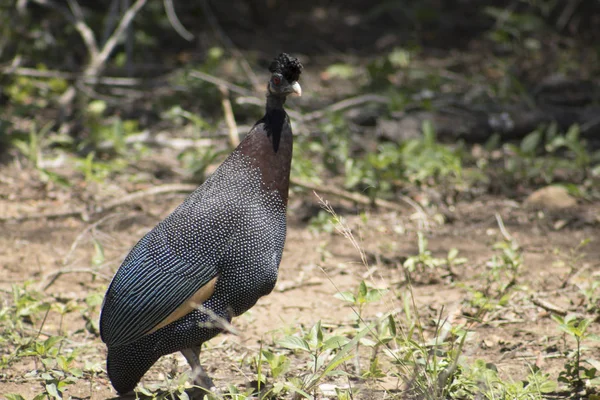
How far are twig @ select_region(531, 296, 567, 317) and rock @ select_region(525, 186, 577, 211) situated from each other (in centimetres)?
151

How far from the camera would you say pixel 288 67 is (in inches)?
126

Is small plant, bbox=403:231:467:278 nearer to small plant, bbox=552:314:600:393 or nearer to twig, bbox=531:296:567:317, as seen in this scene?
twig, bbox=531:296:567:317

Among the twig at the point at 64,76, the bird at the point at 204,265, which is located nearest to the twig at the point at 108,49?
the twig at the point at 64,76

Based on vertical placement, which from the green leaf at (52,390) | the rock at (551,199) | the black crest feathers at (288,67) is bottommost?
the green leaf at (52,390)

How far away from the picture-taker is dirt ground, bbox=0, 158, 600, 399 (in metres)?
3.54

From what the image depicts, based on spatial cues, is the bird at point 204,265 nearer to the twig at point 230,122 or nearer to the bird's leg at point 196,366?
the bird's leg at point 196,366

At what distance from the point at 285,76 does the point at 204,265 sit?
934mm

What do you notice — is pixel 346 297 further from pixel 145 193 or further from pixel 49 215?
pixel 49 215

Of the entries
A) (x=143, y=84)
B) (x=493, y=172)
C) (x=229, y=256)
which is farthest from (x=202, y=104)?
(x=229, y=256)

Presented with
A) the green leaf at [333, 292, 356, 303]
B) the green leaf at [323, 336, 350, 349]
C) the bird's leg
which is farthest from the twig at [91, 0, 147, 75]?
the green leaf at [323, 336, 350, 349]

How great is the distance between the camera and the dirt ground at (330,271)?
354cm

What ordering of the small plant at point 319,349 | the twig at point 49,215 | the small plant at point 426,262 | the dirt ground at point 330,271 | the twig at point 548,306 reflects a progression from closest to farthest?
1. the small plant at point 319,349
2. the dirt ground at point 330,271
3. the twig at point 548,306
4. the small plant at point 426,262
5. the twig at point 49,215

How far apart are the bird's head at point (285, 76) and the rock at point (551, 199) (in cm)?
274

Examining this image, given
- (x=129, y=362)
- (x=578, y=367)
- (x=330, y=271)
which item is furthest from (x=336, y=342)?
(x=330, y=271)
